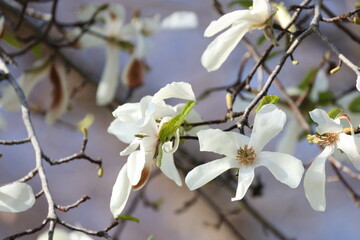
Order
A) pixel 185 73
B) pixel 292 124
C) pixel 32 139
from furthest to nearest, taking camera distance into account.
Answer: pixel 185 73 → pixel 292 124 → pixel 32 139

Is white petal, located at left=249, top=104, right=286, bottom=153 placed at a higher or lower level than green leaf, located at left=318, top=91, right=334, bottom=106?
higher

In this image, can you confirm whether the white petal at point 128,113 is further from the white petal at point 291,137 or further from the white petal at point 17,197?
the white petal at point 291,137

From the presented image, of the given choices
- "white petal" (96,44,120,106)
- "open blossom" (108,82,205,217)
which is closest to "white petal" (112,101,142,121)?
"open blossom" (108,82,205,217)

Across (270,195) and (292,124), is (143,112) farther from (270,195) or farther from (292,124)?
(270,195)

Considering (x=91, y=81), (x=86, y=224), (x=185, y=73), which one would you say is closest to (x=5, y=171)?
(x=86, y=224)

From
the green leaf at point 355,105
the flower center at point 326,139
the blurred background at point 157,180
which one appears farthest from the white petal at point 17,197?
the blurred background at point 157,180

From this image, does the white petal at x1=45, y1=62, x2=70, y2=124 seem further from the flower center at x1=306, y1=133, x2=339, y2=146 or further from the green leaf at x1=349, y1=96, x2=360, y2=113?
the flower center at x1=306, y1=133, x2=339, y2=146

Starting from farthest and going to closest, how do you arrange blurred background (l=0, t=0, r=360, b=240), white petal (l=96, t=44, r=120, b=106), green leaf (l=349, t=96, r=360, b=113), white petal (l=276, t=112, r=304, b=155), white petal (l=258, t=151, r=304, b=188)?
blurred background (l=0, t=0, r=360, b=240) < white petal (l=96, t=44, r=120, b=106) < white petal (l=276, t=112, r=304, b=155) < green leaf (l=349, t=96, r=360, b=113) < white petal (l=258, t=151, r=304, b=188)
